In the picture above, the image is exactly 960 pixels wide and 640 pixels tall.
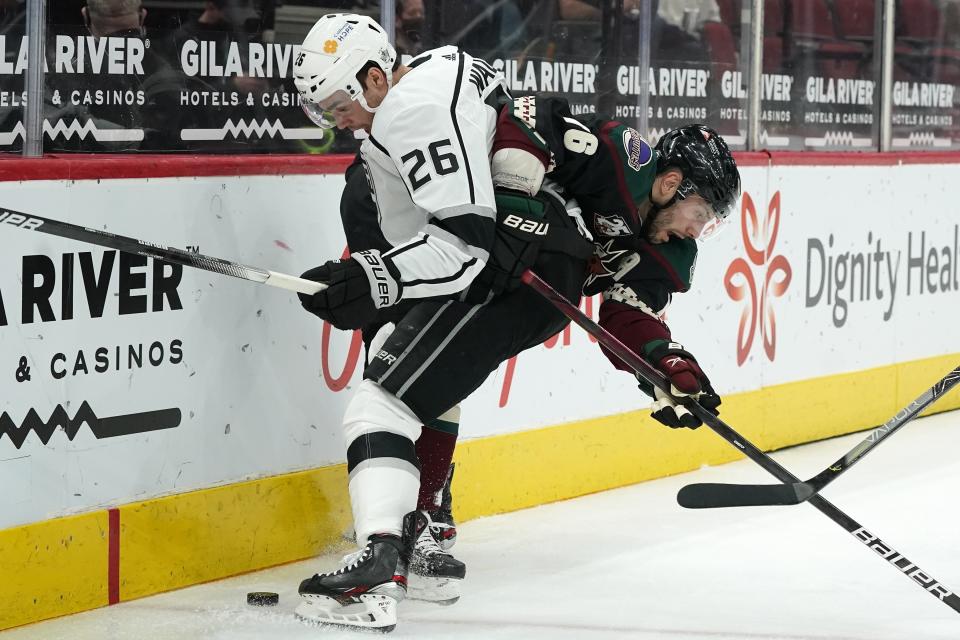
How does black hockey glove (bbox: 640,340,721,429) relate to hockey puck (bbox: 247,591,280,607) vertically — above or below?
above

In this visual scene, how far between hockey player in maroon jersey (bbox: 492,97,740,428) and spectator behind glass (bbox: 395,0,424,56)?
812 millimetres

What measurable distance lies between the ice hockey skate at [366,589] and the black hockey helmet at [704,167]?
3.16ft

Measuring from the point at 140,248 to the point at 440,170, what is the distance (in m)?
0.58

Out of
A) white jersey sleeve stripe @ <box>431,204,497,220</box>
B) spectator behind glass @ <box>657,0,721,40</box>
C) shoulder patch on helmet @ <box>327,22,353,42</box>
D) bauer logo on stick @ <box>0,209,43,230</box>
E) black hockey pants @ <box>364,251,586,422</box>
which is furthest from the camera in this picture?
spectator behind glass @ <box>657,0,721,40</box>

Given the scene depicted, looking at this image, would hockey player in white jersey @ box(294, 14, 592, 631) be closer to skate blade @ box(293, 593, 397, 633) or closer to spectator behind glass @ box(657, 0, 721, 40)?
skate blade @ box(293, 593, 397, 633)

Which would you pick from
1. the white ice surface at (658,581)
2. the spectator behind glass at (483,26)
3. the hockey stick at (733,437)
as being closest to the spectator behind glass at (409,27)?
the spectator behind glass at (483,26)

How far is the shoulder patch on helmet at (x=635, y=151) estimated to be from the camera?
323cm

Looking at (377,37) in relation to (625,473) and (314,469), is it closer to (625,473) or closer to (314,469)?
(314,469)

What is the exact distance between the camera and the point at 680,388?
10.5 feet

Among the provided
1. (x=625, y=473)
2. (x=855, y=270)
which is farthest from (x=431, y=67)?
(x=855, y=270)

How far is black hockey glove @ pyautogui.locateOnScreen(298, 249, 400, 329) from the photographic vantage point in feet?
9.74

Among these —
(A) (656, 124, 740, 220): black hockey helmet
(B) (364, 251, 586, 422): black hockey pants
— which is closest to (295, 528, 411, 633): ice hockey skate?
(B) (364, 251, 586, 422): black hockey pants

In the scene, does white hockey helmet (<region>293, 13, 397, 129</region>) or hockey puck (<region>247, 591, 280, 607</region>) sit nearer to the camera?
white hockey helmet (<region>293, 13, 397, 129</region>)

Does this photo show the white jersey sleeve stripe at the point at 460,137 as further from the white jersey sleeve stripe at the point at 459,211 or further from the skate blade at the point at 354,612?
the skate blade at the point at 354,612
